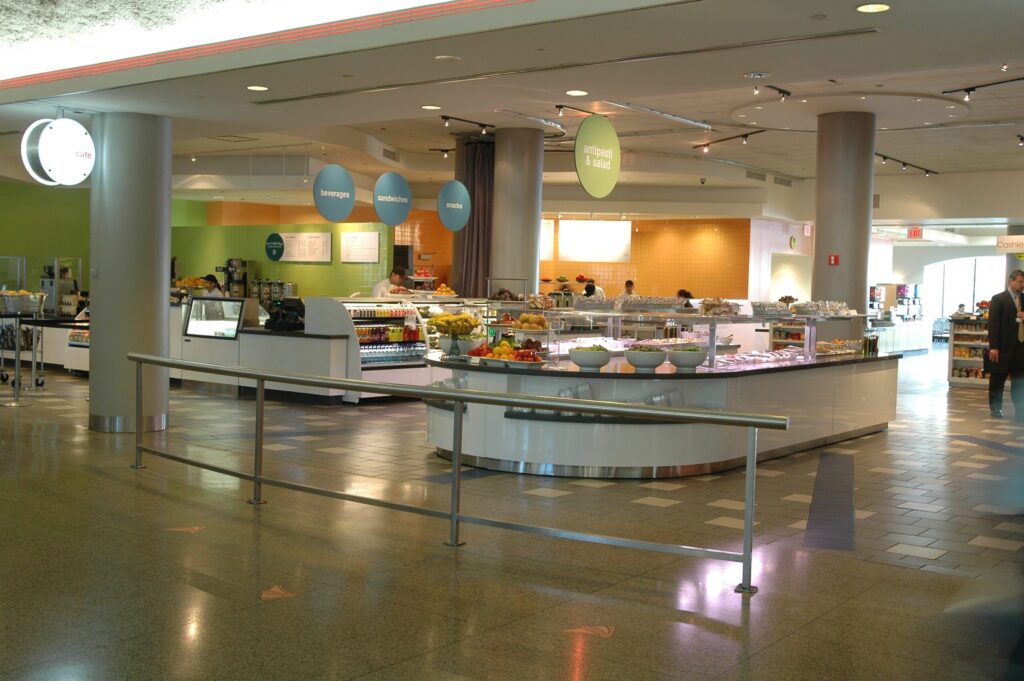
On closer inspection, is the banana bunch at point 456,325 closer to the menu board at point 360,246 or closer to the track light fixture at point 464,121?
the track light fixture at point 464,121

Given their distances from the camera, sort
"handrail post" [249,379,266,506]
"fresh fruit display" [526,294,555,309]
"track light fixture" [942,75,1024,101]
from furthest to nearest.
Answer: "track light fixture" [942,75,1024,101], "fresh fruit display" [526,294,555,309], "handrail post" [249,379,266,506]

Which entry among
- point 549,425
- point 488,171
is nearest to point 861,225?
point 488,171

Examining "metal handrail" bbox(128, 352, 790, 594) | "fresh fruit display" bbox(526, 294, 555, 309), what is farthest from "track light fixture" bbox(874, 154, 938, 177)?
"metal handrail" bbox(128, 352, 790, 594)

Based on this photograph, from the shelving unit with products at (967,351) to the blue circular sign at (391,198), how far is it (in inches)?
354

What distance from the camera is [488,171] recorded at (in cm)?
1658

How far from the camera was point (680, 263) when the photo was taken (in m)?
23.1

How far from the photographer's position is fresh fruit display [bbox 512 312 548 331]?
8.14 m

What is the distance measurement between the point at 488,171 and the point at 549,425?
9976 millimetres

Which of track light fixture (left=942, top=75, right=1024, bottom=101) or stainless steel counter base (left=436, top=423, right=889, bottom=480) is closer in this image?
stainless steel counter base (left=436, top=423, right=889, bottom=480)

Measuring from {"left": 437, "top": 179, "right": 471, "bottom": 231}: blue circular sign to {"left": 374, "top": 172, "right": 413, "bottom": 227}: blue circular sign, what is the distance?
615mm

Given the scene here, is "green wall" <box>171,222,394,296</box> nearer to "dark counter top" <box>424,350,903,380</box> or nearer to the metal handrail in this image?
"dark counter top" <box>424,350,903,380</box>

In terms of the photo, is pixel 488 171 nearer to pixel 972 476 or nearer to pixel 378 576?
pixel 972 476

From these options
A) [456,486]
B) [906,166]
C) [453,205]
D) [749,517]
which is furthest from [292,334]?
[906,166]

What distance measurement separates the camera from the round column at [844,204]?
13250mm
